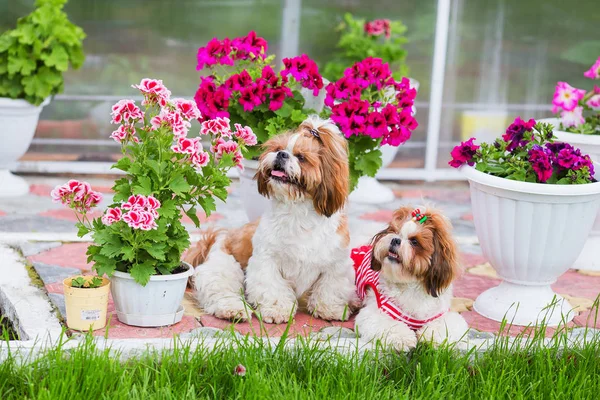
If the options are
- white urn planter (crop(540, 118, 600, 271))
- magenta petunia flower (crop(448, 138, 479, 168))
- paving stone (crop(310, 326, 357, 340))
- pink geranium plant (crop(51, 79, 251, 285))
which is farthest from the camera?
white urn planter (crop(540, 118, 600, 271))

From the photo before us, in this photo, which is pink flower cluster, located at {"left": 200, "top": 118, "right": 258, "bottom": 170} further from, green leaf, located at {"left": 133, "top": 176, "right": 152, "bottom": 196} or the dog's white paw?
the dog's white paw

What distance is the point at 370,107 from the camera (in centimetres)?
475

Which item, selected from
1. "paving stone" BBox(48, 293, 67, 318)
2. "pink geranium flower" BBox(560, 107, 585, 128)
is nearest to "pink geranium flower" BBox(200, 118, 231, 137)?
"paving stone" BBox(48, 293, 67, 318)

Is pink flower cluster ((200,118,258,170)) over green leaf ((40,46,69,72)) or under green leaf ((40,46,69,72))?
under

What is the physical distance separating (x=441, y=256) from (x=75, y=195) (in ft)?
5.01

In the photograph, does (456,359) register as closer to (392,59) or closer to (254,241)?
(254,241)

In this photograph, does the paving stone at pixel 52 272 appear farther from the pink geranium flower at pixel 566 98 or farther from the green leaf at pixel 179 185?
the pink geranium flower at pixel 566 98

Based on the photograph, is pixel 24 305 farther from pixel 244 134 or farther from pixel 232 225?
pixel 232 225

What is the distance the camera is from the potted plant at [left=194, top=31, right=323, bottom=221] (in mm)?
4602

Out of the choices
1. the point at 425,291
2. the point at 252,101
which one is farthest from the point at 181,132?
the point at 425,291

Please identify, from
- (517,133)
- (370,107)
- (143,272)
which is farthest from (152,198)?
(517,133)

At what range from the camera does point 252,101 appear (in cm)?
457

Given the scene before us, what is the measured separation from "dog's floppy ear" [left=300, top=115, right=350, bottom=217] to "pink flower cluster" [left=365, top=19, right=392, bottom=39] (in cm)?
304

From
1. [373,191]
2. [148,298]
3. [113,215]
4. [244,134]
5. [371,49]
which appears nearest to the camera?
[113,215]
